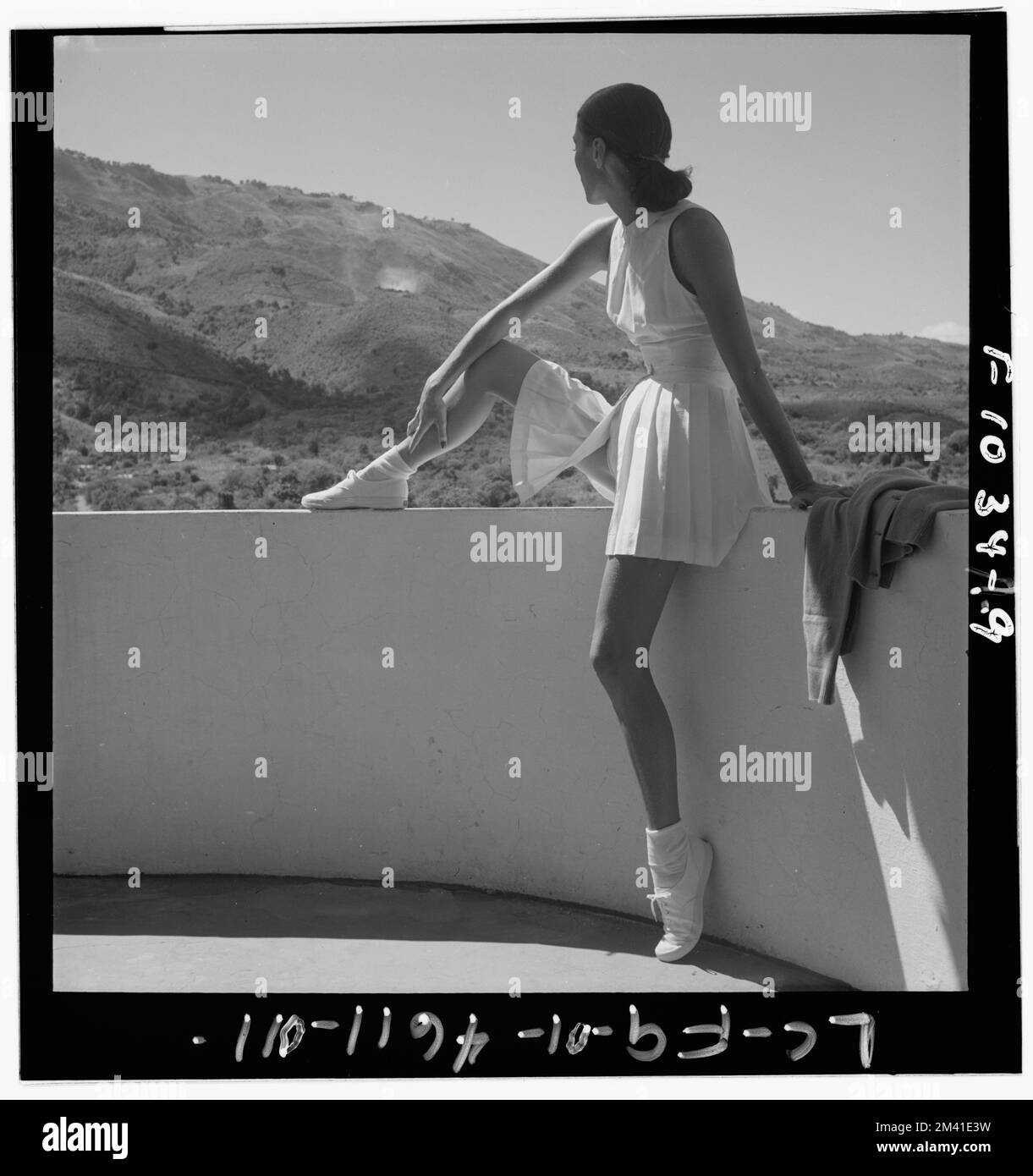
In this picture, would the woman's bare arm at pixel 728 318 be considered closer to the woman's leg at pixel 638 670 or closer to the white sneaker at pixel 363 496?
the woman's leg at pixel 638 670

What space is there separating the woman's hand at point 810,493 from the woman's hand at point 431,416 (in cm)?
88

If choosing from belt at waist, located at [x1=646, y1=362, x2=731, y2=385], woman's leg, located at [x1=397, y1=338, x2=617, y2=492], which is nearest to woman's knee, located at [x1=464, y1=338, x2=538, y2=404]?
woman's leg, located at [x1=397, y1=338, x2=617, y2=492]

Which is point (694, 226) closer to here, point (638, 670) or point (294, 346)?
point (638, 670)

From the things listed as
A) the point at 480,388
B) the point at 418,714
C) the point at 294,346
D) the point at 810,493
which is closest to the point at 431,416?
the point at 480,388

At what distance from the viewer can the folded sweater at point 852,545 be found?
2156mm

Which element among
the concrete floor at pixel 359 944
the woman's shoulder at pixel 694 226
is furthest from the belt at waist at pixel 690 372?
the concrete floor at pixel 359 944

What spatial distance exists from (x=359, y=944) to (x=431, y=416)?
121 cm

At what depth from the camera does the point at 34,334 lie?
2.74 meters

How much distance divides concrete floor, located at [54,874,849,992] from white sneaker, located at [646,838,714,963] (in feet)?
0.10

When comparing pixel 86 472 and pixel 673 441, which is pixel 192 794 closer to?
pixel 673 441

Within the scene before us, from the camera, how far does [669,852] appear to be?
2584 millimetres
